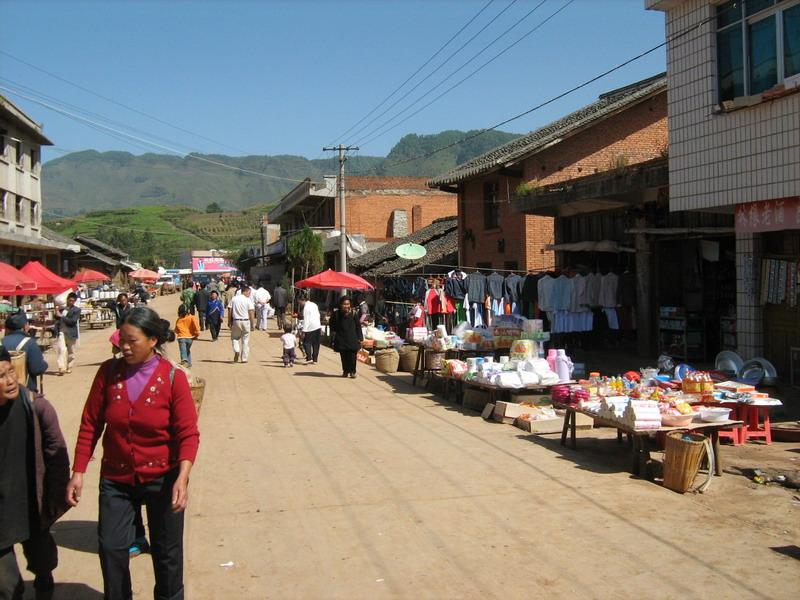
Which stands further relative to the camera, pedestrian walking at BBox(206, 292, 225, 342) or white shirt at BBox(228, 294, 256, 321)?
pedestrian walking at BBox(206, 292, 225, 342)

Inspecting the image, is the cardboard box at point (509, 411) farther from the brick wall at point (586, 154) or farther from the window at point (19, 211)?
the window at point (19, 211)

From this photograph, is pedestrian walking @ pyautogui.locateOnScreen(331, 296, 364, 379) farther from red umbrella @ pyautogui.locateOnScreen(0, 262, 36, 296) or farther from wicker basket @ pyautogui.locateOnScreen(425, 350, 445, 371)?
red umbrella @ pyautogui.locateOnScreen(0, 262, 36, 296)

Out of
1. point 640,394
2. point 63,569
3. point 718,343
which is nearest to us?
point 63,569

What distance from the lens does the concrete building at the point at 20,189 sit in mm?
31062

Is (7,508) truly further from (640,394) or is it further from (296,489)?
(640,394)

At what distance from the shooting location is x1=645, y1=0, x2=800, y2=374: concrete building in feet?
34.7

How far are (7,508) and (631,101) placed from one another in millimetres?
20494

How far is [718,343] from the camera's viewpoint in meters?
15.2

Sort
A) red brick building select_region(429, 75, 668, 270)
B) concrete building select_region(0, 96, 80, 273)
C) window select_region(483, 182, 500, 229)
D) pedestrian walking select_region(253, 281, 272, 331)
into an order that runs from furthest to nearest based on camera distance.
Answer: concrete building select_region(0, 96, 80, 273) < pedestrian walking select_region(253, 281, 272, 331) < window select_region(483, 182, 500, 229) < red brick building select_region(429, 75, 668, 270)

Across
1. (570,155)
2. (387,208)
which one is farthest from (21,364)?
(387,208)

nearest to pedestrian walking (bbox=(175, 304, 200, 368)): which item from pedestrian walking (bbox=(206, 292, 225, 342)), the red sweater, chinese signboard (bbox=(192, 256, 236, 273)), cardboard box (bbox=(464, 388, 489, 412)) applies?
cardboard box (bbox=(464, 388, 489, 412))

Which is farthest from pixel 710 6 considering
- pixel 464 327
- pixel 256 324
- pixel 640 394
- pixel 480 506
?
pixel 256 324

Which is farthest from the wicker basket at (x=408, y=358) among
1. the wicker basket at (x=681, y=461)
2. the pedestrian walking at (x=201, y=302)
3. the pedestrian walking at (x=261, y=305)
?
the pedestrian walking at (x=261, y=305)

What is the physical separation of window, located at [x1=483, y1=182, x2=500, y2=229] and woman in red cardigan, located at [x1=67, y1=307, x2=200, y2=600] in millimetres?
20541
